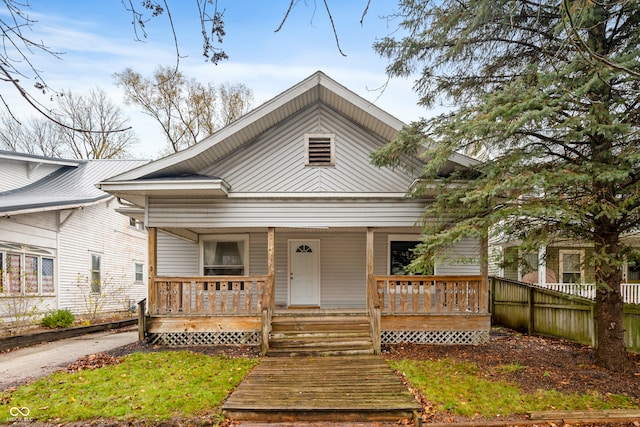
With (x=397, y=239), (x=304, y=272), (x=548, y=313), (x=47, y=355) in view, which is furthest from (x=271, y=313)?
(x=548, y=313)

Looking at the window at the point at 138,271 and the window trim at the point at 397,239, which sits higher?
the window trim at the point at 397,239

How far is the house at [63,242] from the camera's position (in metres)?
12.7

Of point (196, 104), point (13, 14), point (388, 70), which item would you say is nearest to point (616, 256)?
point (388, 70)

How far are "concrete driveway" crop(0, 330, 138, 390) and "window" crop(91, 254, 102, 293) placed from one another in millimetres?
4542

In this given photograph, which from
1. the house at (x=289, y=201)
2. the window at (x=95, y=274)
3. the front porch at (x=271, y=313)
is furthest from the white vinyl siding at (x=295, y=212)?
the window at (x=95, y=274)

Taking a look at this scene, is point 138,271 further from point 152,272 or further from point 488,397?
point 488,397

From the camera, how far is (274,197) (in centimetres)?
1027

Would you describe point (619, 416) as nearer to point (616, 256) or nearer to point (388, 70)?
point (616, 256)

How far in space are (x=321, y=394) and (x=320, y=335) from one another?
317 centimetres

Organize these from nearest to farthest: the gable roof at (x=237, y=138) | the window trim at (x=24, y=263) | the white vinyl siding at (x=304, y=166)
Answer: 1. the gable roof at (x=237, y=138)
2. the white vinyl siding at (x=304, y=166)
3. the window trim at (x=24, y=263)

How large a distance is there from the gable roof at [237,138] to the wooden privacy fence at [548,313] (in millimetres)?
4364

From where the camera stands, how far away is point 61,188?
677 inches

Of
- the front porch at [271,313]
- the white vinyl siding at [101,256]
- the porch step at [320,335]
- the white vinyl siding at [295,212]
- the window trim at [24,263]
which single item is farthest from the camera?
the white vinyl siding at [101,256]

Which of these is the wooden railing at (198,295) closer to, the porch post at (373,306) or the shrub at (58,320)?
the porch post at (373,306)
